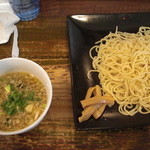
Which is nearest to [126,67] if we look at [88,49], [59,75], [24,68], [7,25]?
[88,49]

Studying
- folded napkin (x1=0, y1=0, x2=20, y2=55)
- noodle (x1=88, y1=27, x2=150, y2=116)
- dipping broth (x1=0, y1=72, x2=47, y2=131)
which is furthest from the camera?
folded napkin (x1=0, y1=0, x2=20, y2=55)

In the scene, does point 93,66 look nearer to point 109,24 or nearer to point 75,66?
point 75,66

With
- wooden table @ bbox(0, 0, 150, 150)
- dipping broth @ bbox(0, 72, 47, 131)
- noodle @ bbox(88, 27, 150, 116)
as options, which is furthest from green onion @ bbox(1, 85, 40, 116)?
noodle @ bbox(88, 27, 150, 116)

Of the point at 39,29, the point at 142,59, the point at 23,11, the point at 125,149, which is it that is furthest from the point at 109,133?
the point at 23,11

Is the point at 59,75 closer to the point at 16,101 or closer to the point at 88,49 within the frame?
the point at 88,49

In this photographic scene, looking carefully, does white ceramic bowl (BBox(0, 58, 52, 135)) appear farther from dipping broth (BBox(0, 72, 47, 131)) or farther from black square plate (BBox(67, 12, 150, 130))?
black square plate (BBox(67, 12, 150, 130))

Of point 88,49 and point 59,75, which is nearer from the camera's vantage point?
point 59,75
